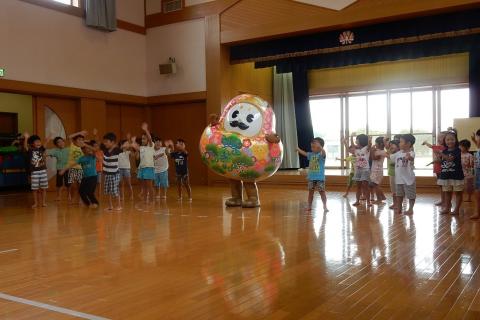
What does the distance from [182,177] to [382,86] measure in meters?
8.87

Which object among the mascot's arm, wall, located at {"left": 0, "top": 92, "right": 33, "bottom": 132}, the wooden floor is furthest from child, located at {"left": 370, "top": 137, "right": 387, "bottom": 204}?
wall, located at {"left": 0, "top": 92, "right": 33, "bottom": 132}

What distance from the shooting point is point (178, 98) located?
13906mm

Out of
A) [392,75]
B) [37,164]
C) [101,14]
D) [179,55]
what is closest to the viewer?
[37,164]

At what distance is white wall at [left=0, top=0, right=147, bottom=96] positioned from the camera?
36.0ft

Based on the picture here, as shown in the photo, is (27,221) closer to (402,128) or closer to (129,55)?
(129,55)

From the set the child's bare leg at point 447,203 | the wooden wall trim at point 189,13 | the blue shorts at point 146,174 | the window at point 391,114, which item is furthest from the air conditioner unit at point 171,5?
the child's bare leg at point 447,203

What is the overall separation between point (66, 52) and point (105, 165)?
563 centimetres

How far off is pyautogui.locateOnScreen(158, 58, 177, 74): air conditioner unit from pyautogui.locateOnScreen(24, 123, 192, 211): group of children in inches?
178

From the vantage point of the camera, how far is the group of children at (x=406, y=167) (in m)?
6.64

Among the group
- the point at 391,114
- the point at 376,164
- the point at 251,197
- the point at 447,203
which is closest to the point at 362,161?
the point at 376,164

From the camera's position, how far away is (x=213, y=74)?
1319 centimetres

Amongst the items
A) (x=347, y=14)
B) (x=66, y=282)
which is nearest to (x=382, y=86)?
(x=347, y=14)

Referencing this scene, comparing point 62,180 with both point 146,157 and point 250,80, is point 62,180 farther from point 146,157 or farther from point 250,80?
point 250,80

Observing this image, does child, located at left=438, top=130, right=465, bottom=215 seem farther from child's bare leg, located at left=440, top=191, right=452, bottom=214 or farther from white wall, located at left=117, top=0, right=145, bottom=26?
white wall, located at left=117, top=0, right=145, bottom=26
